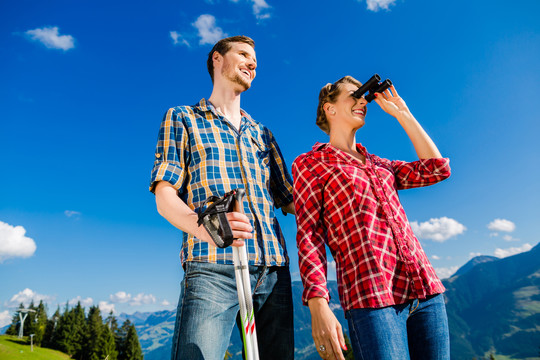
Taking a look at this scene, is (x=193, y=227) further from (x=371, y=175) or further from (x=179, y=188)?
(x=371, y=175)

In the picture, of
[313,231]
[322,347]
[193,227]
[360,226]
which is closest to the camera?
[193,227]

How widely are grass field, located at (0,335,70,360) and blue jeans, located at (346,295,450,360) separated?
318ft

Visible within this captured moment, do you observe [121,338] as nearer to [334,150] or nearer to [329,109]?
[329,109]

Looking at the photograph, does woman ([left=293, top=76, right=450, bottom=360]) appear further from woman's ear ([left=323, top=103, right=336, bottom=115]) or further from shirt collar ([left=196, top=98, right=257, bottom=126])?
shirt collar ([left=196, top=98, right=257, bottom=126])

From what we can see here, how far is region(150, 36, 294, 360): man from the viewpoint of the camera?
2.80 metres

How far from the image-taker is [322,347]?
3020mm

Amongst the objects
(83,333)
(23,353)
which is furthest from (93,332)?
(23,353)

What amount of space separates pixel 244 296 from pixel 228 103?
243 cm

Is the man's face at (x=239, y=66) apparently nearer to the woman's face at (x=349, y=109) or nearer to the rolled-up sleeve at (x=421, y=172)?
the woman's face at (x=349, y=109)

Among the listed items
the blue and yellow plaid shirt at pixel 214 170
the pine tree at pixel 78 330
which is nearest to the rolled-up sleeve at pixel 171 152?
the blue and yellow plaid shirt at pixel 214 170

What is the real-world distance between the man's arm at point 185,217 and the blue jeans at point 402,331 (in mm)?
1268

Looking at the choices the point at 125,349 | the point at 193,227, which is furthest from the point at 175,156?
the point at 125,349

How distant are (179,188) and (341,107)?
2.27m

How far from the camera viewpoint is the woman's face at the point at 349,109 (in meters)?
4.27
